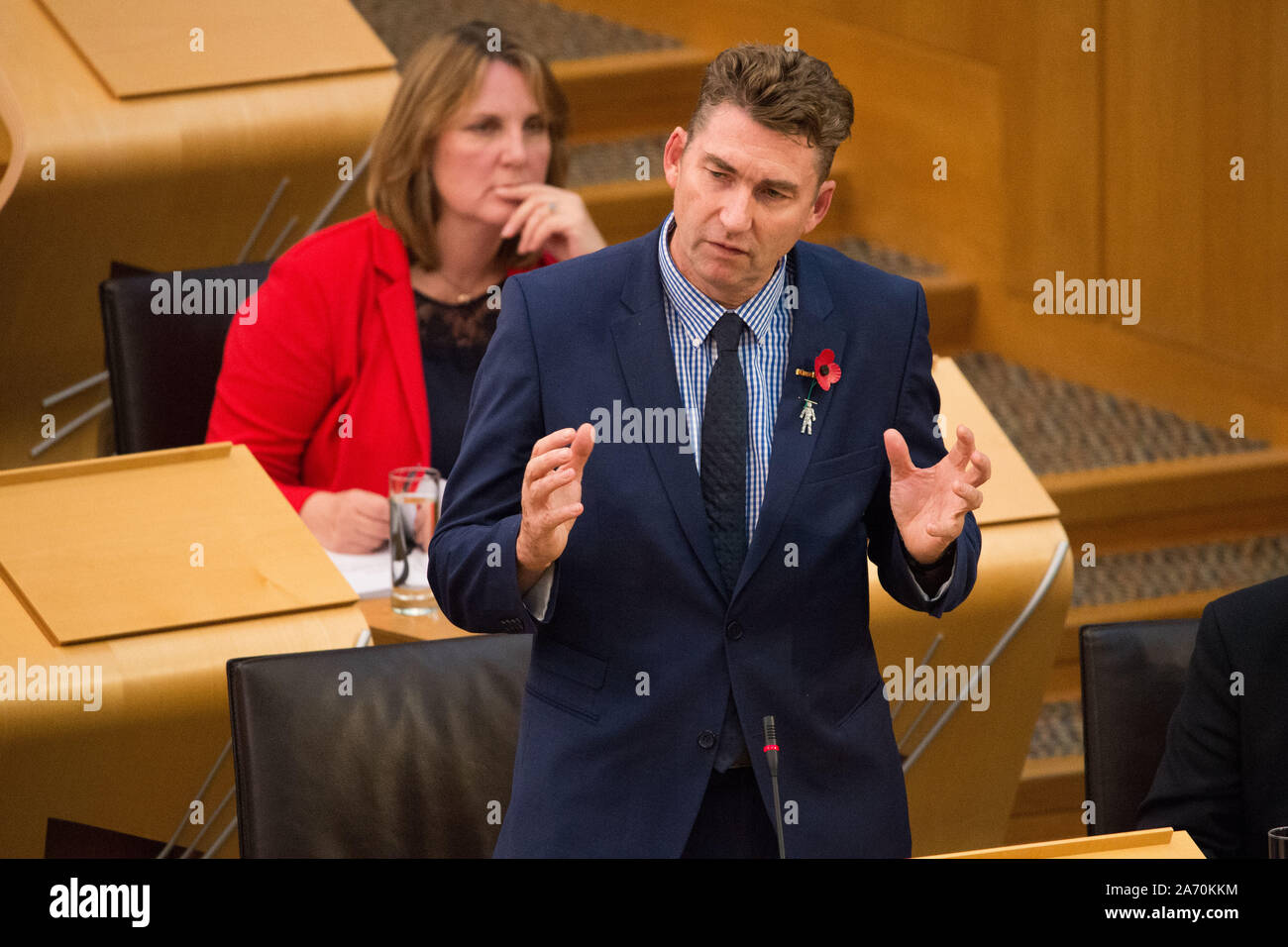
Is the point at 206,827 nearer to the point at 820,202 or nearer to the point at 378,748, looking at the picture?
the point at 378,748

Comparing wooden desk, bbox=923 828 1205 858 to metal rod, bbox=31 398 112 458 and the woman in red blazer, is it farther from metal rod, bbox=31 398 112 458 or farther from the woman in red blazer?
metal rod, bbox=31 398 112 458

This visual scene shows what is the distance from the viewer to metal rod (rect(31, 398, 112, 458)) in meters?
4.03

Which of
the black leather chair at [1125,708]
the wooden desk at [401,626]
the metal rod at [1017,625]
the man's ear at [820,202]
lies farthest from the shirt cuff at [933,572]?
the metal rod at [1017,625]

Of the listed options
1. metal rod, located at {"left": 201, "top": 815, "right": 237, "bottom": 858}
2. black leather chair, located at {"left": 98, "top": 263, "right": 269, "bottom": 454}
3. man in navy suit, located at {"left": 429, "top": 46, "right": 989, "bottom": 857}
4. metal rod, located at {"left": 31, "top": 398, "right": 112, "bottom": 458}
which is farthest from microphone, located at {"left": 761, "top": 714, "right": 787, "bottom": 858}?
metal rod, located at {"left": 31, "top": 398, "right": 112, "bottom": 458}

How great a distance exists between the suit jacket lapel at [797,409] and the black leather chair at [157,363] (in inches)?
68.7

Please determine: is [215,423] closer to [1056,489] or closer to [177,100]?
[177,100]

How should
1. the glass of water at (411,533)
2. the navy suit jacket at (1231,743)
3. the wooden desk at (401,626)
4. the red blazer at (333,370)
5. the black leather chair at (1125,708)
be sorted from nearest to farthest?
the navy suit jacket at (1231,743) < the black leather chair at (1125,708) < the wooden desk at (401,626) < the glass of water at (411,533) < the red blazer at (333,370)

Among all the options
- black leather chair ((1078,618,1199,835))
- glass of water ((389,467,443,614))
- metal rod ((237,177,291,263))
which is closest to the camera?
black leather chair ((1078,618,1199,835))

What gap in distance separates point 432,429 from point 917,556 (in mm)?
1567

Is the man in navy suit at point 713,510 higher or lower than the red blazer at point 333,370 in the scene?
lower

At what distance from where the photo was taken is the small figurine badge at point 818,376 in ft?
5.68

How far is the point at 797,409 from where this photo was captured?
173cm

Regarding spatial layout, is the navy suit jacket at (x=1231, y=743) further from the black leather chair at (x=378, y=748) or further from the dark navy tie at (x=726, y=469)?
the black leather chair at (x=378, y=748)
